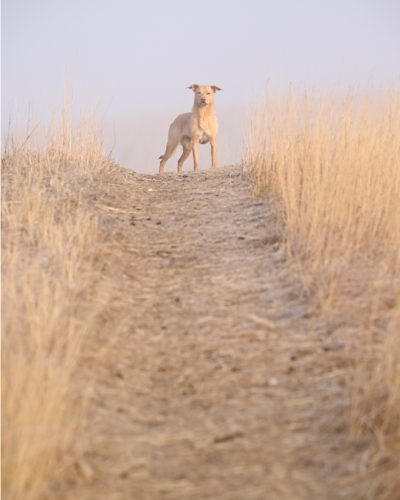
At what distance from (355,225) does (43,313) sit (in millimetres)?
2358

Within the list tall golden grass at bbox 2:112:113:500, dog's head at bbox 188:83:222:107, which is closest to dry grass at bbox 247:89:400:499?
tall golden grass at bbox 2:112:113:500

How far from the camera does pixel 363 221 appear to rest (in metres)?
5.08

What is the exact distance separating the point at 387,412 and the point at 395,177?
303 centimetres

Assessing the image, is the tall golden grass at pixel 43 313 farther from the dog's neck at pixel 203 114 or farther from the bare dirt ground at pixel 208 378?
the dog's neck at pixel 203 114

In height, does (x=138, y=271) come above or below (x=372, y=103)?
below

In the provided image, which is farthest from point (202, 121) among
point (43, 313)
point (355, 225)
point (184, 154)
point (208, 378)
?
point (208, 378)

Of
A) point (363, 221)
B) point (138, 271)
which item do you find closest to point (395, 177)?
point (363, 221)

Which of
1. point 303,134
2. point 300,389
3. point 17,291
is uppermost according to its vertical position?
point 303,134

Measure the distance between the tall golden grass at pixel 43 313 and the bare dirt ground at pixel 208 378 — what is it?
5.1 inches

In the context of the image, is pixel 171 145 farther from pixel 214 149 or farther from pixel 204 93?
pixel 204 93

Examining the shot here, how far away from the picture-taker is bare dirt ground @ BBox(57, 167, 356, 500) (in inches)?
106

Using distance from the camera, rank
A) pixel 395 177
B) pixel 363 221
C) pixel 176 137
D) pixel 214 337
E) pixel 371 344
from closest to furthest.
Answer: pixel 371 344 < pixel 214 337 < pixel 363 221 < pixel 395 177 < pixel 176 137

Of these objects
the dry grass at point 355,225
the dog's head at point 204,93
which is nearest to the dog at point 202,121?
the dog's head at point 204,93

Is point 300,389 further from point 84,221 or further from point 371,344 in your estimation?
point 84,221
